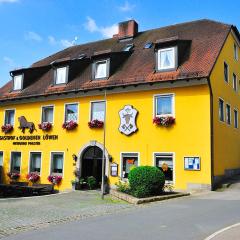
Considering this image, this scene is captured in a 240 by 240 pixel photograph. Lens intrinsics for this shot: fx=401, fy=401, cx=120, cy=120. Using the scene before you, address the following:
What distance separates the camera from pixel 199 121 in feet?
68.2

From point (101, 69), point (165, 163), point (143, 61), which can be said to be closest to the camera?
point (165, 163)

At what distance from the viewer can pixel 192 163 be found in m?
20.5

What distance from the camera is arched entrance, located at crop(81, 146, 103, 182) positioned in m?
24.5

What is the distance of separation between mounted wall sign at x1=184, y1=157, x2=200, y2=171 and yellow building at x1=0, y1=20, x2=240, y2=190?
5cm

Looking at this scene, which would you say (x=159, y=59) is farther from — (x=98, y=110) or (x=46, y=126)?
(x=46, y=126)

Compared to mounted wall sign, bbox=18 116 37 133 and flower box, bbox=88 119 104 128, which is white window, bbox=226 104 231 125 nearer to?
flower box, bbox=88 119 104 128

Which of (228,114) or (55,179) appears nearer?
(228,114)

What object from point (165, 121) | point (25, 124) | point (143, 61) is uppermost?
point (143, 61)

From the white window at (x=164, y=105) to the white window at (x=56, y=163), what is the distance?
7412 millimetres

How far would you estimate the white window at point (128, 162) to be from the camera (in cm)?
2264

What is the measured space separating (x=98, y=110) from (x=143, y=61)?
160 inches

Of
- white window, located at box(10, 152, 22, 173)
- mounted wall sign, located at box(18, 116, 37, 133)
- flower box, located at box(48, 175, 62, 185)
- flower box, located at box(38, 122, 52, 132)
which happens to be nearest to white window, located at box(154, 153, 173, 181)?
flower box, located at box(48, 175, 62, 185)

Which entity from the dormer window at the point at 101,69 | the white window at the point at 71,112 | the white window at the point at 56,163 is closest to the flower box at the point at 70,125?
the white window at the point at 71,112

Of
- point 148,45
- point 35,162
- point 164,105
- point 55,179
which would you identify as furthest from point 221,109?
point 35,162
